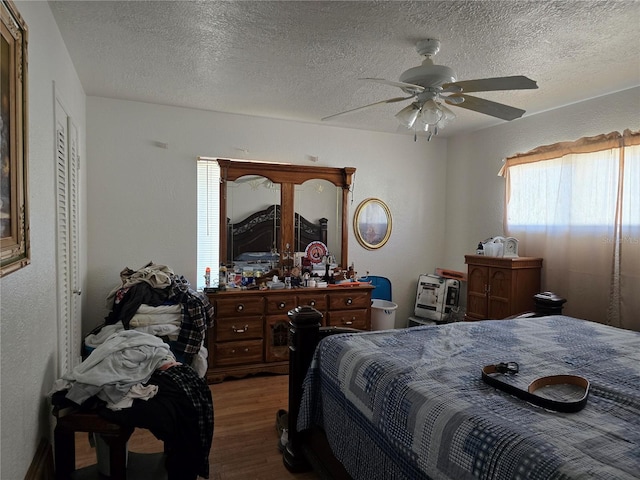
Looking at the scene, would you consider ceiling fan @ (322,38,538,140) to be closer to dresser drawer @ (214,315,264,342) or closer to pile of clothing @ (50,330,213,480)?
pile of clothing @ (50,330,213,480)

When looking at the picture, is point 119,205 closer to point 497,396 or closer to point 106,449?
point 106,449

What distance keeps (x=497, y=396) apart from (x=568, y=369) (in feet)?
1.86

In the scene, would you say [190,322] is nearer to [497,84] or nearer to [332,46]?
[332,46]

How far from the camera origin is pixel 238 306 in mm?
3627

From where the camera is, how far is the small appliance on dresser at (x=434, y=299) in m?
4.50

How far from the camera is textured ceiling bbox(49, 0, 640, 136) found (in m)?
2.00

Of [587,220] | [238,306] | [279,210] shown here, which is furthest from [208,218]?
[587,220]

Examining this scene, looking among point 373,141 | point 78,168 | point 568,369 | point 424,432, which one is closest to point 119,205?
point 78,168

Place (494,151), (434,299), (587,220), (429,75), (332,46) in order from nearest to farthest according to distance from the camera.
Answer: (429,75) < (332,46) < (587,220) < (494,151) < (434,299)

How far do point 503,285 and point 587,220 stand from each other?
857 millimetres

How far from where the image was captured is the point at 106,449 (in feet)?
6.10

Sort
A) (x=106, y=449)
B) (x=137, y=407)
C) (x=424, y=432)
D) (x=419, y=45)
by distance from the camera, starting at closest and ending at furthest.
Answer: (x=424, y=432), (x=137, y=407), (x=106, y=449), (x=419, y=45)

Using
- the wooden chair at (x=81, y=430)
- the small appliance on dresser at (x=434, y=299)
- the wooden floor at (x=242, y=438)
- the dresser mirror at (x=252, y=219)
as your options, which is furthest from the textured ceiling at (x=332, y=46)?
the wooden floor at (x=242, y=438)

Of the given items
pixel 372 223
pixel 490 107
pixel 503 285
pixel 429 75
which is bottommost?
pixel 503 285
